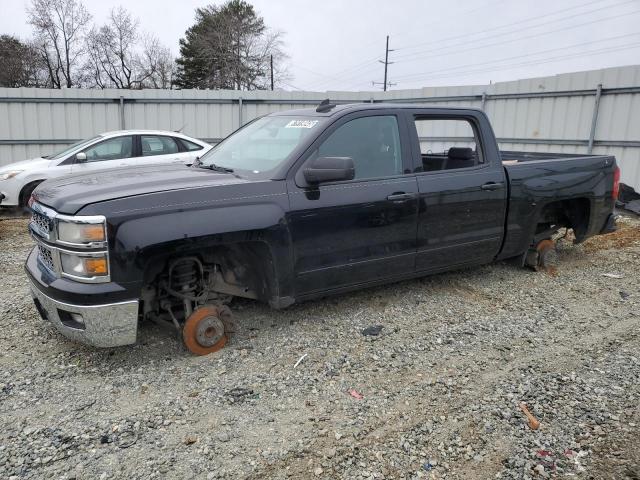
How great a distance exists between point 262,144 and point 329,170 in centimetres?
93

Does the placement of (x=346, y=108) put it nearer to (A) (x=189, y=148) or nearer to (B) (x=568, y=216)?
(B) (x=568, y=216)

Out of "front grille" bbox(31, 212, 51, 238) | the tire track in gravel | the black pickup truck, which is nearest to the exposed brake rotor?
the black pickup truck

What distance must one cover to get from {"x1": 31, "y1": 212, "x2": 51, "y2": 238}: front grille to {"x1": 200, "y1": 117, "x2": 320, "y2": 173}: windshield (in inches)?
56.6

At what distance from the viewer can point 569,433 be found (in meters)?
2.87

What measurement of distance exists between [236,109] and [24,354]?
34.0 ft

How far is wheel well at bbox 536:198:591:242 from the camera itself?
5930mm

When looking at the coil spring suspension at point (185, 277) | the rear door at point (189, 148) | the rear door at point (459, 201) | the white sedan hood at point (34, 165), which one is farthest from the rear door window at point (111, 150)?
the coil spring suspension at point (185, 277)

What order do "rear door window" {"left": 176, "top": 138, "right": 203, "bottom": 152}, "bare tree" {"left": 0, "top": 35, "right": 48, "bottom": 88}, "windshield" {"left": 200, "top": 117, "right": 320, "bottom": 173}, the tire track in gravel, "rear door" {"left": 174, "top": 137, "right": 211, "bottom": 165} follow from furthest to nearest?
"bare tree" {"left": 0, "top": 35, "right": 48, "bottom": 88}, "rear door window" {"left": 176, "top": 138, "right": 203, "bottom": 152}, "rear door" {"left": 174, "top": 137, "right": 211, "bottom": 165}, "windshield" {"left": 200, "top": 117, "right": 320, "bottom": 173}, the tire track in gravel

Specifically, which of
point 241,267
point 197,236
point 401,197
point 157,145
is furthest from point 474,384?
point 157,145

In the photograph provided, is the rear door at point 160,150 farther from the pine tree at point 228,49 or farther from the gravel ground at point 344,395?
the pine tree at point 228,49

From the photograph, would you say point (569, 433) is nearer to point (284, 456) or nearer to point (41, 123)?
point (284, 456)

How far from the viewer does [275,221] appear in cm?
370

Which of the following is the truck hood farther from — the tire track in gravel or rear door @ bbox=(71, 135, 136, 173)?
rear door @ bbox=(71, 135, 136, 173)

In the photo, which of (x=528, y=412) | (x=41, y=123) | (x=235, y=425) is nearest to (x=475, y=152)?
Answer: (x=528, y=412)
